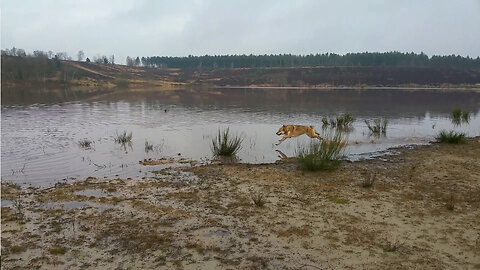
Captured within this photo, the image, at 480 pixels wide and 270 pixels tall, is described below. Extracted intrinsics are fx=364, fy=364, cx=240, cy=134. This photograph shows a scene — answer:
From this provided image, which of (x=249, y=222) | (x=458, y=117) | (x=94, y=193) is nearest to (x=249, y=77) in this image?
(x=458, y=117)

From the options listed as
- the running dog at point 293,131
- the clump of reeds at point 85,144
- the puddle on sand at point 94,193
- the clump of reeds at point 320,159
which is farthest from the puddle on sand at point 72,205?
the running dog at point 293,131

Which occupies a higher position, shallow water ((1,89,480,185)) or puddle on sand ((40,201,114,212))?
shallow water ((1,89,480,185))

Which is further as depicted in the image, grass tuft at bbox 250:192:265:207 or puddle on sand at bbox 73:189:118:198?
puddle on sand at bbox 73:189:118:198

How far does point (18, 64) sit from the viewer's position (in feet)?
271

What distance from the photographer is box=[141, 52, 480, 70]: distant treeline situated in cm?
15012

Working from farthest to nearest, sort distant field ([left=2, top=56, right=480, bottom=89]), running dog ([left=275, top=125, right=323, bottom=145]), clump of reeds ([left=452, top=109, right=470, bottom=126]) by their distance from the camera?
distant field ([left=2, top=56, right=480, bottom=89])
clump of reeds ([left=452, top=109, right=470, bottom=126])
running dog ([left=275, top=125, right=323, bottom=145])

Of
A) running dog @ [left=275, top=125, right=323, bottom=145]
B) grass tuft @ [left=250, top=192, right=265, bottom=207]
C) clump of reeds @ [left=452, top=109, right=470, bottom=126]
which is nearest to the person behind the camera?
grass tuft @ [left=250, top=192, right=265, bottom=207]

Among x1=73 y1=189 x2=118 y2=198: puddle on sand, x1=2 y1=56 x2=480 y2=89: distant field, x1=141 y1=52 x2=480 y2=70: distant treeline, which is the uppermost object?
x1=141 y1=52 x2=480 y2=70: distant treeline

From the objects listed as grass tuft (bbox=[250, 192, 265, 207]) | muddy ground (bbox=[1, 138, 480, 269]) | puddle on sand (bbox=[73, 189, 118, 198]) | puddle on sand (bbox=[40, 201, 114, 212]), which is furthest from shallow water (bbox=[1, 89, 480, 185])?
grass tuft (bbox=[250, 192, 265, 207])

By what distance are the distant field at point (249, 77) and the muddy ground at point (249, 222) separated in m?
79.1

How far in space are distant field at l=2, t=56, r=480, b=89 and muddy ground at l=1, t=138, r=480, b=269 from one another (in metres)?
79.1

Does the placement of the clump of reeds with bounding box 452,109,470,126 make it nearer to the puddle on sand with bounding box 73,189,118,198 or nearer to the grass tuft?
the grass tuft

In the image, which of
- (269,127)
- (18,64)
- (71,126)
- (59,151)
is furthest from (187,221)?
(18,64)

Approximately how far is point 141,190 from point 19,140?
1028 cm
